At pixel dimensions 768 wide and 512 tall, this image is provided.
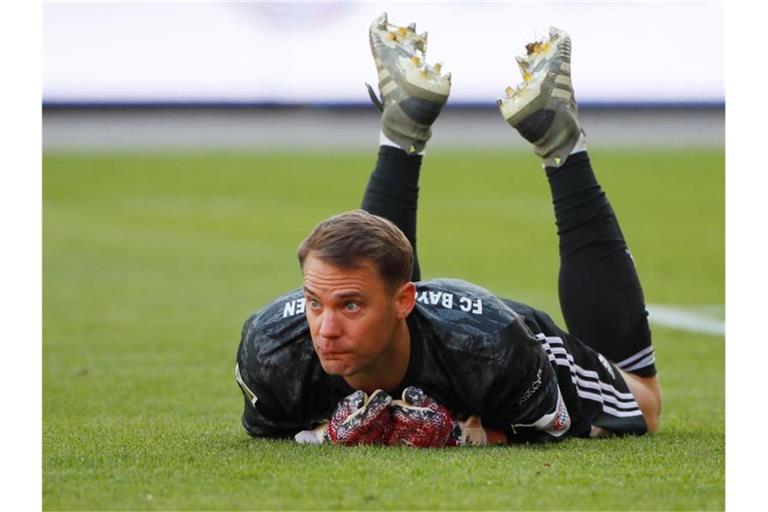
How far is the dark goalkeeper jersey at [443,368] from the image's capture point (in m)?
4.59

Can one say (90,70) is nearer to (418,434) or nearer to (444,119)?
(444,119)

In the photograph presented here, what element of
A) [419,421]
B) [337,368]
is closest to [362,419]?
[419,421]

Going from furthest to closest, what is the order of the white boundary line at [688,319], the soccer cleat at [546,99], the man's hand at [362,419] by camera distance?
the white boundary line at [688,319]
the soccer cleat at [546,99]
the man's hand at [362,419]

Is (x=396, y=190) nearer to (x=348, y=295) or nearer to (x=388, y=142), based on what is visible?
(x=388, y=142)

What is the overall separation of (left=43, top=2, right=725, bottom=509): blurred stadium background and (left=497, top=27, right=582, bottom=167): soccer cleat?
0.52ft

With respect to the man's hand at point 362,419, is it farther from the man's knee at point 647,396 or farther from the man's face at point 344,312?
the man's knee at point 647,396

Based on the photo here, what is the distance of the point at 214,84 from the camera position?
37.9 metres

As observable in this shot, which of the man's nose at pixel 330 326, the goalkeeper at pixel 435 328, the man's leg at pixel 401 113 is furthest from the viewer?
the man's leg at pixel 401 113

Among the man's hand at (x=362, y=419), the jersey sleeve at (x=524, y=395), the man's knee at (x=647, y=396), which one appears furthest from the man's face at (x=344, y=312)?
the man's knee at (x=647, y=396)

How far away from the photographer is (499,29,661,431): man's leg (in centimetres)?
546

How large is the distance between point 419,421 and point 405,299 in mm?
462

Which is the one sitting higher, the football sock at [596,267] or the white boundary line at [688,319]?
the football sock at [596,267]

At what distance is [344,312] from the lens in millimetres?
4234
